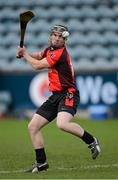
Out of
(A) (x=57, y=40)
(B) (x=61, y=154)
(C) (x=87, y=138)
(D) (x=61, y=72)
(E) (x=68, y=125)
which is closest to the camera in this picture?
(E) (x=68, y=125)

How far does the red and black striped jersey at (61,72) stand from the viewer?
10.4 metres

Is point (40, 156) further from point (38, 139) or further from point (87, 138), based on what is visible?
point (87, 138)

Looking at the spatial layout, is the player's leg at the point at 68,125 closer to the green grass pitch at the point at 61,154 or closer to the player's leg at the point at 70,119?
the player's leg at the point at 70,119

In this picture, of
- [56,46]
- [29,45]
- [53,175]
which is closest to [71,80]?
[56,46]

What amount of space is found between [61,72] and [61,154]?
2524mm

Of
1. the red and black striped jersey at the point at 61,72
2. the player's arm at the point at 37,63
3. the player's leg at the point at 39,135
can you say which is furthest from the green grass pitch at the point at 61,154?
the player's arm at the point at 37,63

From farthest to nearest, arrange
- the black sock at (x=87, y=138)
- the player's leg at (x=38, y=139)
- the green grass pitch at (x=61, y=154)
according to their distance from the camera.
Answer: the black sock at (x=87, y=138), the player's leg at (x=38, y=139), the green grass pitch at (x=61, y=154)

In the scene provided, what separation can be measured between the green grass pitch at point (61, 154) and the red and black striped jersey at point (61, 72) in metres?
1.16

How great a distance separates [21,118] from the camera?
2166 cm

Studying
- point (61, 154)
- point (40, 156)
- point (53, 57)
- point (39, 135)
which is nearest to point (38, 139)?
point (39, 135)

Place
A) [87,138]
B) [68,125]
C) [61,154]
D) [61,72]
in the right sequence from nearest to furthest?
[68,125] < [61,72] < [87,138] < [61,154]

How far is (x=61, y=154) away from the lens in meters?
12.6

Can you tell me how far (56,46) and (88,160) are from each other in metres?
2.13

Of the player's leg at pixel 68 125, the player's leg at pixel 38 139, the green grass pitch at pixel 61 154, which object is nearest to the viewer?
the green grass pitch at pixel 61 154
